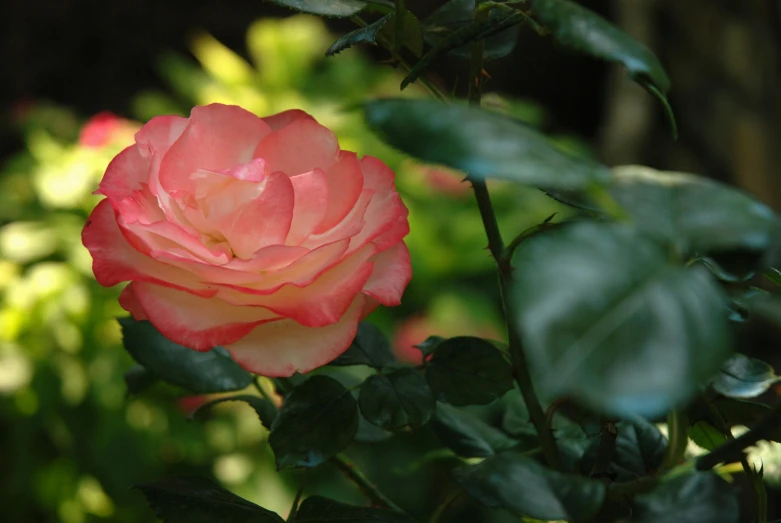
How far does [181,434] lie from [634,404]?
1462 mm

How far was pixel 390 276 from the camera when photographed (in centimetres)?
32

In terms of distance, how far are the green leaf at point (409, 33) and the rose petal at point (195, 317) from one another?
0.12 m

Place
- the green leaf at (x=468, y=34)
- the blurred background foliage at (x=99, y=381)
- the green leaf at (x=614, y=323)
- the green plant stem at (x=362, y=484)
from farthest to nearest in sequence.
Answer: the blurred background foliage at (x=99, y=381) < the green plant stem at (x=362, y=484) < the green leaf at (x=468, y=34) < the green leaf at (x=614, y=323)

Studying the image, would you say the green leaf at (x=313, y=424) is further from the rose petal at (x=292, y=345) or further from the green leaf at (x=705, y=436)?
the green leaf at (x=705, y=436)

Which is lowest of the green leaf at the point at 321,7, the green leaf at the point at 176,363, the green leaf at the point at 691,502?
the green leaf at the point at 176,363

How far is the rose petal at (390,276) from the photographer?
32 centimetres

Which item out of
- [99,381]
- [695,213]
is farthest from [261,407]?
[99,381]

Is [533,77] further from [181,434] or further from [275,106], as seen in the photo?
[181,434]

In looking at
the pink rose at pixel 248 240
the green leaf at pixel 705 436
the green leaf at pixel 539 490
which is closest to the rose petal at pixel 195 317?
the pink rose at pixel 248 240

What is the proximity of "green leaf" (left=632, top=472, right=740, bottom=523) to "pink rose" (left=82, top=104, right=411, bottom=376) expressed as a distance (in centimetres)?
11

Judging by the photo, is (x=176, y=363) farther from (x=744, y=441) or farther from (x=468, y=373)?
(x=744, y=441)

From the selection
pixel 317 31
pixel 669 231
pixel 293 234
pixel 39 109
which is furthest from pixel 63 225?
pixel 669 231

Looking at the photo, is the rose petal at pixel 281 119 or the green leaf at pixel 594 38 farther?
the rose petal at pixel 281 119

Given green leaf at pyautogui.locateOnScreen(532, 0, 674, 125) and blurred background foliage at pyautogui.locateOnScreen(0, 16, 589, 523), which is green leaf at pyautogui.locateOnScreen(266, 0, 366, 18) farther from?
blurred background foliage at pyautogui.locateOnScreen(0, 16, 589, 523)
